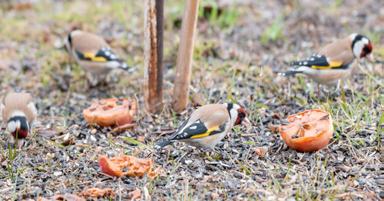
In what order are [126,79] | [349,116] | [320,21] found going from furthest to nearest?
[320,21] < [126,79] < [349,116]

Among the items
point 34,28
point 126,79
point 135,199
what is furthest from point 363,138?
point 34,28

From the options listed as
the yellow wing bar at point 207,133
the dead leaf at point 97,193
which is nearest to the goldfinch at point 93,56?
the yellow wing bar at point 207,133

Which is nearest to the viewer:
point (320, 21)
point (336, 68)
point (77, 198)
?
point (77, 198)

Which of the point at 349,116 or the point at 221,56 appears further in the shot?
the point at 221,56

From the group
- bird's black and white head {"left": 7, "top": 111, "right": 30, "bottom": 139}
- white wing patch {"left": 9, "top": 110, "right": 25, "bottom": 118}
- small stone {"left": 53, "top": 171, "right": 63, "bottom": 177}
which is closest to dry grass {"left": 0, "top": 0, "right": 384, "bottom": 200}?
small stone {"left": 53, "top": 171, "right": 63, "bottom": 177}

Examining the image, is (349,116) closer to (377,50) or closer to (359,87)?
(359,87)

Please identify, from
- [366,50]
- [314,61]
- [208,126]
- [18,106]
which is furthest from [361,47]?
[18,106]

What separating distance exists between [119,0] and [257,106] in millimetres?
3971

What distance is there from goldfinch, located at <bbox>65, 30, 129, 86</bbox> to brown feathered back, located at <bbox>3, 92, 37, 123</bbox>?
1130 mm

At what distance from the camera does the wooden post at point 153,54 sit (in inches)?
242

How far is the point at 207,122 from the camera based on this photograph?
18.5ft

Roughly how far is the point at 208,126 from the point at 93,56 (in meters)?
2.48

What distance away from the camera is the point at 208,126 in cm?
561

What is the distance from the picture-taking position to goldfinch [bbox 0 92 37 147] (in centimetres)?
594
